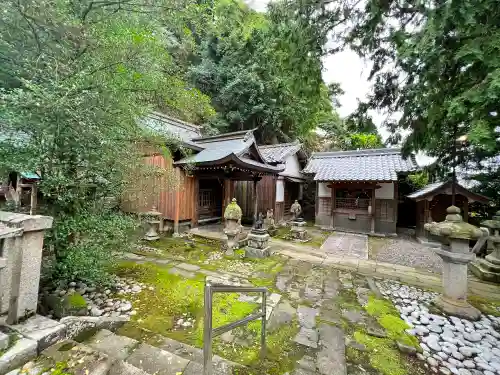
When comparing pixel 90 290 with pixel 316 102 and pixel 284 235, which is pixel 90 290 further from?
pixel 284 235

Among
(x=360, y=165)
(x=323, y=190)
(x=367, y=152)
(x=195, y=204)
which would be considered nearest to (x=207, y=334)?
(x=195, y=204)

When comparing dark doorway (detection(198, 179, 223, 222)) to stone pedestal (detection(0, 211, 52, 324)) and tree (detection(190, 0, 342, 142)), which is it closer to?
tree (detection(190, 0, 342, 142))

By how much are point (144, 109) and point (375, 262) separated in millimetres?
7044

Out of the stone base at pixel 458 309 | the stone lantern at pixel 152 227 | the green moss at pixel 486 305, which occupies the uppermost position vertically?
the stone lantern at pixel 152 227

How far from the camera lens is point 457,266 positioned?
383 centimetres

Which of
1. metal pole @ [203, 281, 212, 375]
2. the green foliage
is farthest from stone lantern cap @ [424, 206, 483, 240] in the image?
the green foliage

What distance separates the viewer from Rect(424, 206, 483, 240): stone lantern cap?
145 inches

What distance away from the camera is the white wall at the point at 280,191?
38.9ft

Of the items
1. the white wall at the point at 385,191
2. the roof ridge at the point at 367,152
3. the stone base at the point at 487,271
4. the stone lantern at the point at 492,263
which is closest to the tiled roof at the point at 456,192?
the white wall at the point at 385,191

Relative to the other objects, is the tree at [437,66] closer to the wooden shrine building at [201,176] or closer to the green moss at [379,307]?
the green moss at [379,307]

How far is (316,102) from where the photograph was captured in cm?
483

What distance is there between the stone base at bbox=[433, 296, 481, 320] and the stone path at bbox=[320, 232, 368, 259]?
289cm

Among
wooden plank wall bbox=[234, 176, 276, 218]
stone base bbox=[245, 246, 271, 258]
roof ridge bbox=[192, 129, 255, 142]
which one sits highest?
roof ridge bbox=[192, 129, 255, 142]

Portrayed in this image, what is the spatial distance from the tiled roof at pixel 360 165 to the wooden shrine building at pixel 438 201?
143 centimetres
